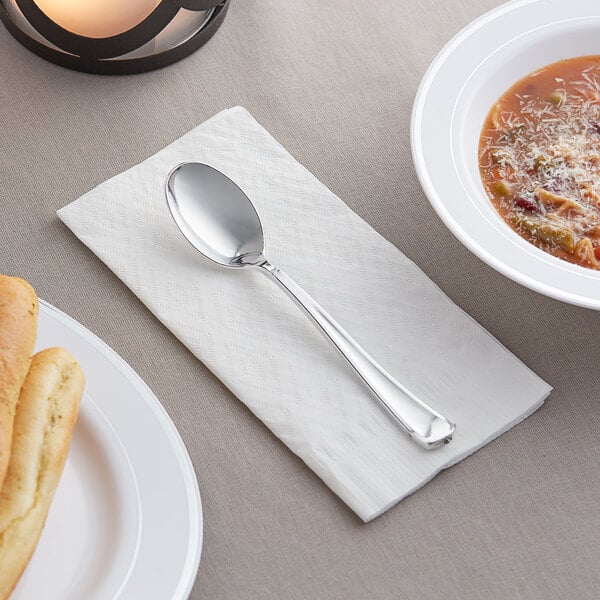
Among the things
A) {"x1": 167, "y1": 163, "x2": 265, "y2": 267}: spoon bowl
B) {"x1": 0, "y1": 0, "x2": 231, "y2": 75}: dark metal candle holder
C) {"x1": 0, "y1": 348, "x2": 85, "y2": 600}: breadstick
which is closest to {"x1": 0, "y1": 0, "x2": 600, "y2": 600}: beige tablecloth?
{"x1": 0, "y1": 0, "x2": 231, "y2": 75}: dark metal candle holder

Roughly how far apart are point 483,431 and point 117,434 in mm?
469

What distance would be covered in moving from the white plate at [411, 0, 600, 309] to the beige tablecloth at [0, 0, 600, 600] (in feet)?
0.46

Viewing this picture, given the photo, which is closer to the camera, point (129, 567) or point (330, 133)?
point (129, 567)

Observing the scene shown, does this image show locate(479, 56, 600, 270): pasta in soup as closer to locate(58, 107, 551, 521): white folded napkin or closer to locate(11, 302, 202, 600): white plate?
locate(58, 107, 551, 521): white folded napkin

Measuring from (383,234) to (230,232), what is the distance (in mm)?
241

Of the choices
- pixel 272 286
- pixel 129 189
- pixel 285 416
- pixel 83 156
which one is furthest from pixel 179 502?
pixel 83 156

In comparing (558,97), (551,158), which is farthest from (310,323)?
(558,97)

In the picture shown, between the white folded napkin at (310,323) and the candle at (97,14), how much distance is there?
203mm

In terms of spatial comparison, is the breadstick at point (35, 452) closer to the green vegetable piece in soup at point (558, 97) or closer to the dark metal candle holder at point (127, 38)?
the dark metal candle holder at point (127, 38)

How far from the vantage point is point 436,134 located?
4.38ft

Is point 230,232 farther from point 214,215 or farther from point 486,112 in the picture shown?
point 486,112

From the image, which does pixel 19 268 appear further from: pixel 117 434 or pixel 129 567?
pixel 129 567

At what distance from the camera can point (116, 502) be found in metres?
1.06

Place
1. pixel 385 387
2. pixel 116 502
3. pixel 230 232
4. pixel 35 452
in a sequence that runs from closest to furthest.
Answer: pixel 35 452, pixel 116 502, pixel 385 387, pixel 230 232
